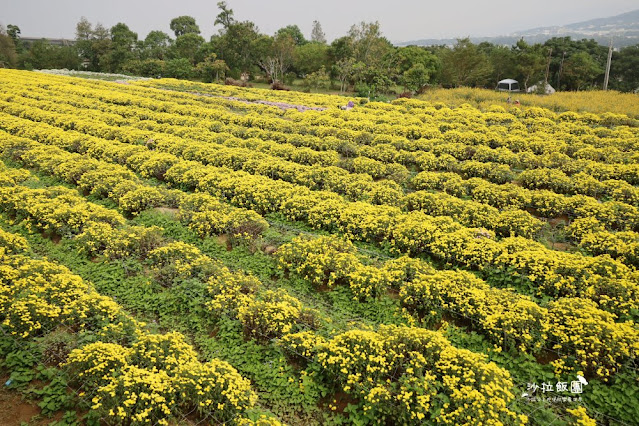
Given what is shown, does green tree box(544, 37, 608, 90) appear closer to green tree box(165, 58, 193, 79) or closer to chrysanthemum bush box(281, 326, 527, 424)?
green tree box(165, 58, 193, 79)

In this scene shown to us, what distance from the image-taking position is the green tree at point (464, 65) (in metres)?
50.2

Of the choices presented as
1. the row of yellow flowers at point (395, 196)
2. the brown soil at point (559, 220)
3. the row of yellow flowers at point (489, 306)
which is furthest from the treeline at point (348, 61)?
the row of yellow flowers at point (489, 306)

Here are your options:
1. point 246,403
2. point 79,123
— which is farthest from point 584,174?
point 79,123

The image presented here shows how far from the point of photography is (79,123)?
22.5 m

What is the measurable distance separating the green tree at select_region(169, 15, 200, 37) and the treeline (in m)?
38.5

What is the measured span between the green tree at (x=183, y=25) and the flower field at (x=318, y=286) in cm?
10591

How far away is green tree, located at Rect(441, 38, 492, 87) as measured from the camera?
50188 mm

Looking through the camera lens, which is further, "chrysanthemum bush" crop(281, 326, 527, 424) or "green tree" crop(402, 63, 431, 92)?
"green tree" crop(402, 63, 431, 92)

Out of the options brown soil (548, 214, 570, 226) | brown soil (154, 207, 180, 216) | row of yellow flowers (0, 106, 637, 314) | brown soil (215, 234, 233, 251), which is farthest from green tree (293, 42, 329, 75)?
brown soil (215, 234, 233, 251)

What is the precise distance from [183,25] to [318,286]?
121 m

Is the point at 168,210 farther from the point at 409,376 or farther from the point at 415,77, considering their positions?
the point at 415,77

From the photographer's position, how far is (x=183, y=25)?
359ft

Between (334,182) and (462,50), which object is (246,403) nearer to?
(334,182)

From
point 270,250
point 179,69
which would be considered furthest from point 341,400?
point 179,69
